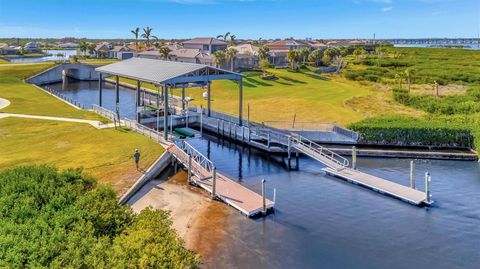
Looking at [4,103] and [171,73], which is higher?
[171,73]

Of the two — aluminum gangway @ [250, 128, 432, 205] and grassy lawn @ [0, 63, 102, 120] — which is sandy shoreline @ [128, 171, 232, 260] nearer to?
aluminum gangway @ [250, 128, 432, 205]

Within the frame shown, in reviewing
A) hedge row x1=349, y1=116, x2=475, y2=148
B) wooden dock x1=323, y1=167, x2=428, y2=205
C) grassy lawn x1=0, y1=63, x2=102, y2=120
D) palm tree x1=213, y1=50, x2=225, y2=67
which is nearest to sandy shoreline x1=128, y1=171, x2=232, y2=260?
wooden dock x1=323, y1=167, x2=428, y2=205

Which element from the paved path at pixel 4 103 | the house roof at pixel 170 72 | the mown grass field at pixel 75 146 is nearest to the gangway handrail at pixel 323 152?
the house roof at pixel 170 72

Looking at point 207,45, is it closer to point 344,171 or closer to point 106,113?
point 106,113

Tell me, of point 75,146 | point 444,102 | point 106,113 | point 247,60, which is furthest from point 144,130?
point 247,60

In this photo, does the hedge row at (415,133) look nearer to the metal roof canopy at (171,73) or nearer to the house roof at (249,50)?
the metal roof canopy at (171,73)

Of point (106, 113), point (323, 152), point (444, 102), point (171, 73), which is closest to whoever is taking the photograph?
point (323, 152)
